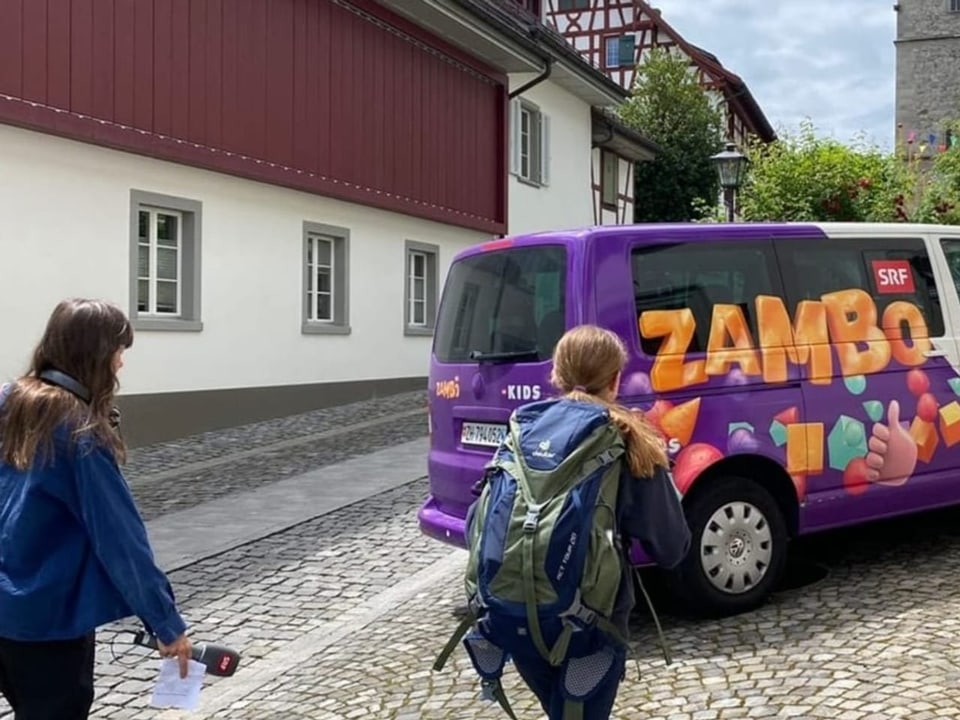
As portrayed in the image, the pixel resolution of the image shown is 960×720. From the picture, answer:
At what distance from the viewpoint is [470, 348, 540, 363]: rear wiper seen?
18.1 feet

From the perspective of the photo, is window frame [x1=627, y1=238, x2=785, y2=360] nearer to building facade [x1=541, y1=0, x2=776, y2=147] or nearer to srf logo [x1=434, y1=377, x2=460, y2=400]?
srf logo [x1=434, y1=377, x2=460, y2=400]

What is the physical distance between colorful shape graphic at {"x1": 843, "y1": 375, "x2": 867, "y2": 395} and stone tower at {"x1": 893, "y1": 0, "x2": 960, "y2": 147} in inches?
2062

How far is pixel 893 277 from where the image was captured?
6277mm

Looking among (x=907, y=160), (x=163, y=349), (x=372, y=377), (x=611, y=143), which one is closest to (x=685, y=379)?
(x=163, y=349)

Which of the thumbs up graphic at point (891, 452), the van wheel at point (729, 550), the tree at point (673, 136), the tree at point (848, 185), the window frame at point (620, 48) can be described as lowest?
the van wheel at point (729, 550)

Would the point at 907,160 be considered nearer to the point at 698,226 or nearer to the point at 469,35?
the point at 469,35

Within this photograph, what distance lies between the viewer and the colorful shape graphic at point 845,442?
19.4 ft

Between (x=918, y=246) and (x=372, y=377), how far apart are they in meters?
11.3

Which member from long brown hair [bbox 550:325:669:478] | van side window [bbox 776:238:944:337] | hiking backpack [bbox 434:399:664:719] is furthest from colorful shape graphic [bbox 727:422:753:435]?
hiking backpack [bbox 434:399:664:719]

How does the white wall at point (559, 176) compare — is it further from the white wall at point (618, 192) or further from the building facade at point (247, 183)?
the building facade at point (247, 183)

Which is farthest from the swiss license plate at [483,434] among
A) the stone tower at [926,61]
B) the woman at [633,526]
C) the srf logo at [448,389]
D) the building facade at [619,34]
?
the stone tower at [926,61]

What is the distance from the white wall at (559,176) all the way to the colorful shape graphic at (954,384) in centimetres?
1533

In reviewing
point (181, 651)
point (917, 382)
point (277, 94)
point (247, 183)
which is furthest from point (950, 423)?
point (277, 94)

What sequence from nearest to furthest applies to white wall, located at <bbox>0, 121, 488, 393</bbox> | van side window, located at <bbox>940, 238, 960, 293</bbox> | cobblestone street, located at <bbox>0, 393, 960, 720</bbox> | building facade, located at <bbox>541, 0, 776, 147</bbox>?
cobblestone street, located at <bbox>0, 393, 960, 720</bbox>
van side window, located at <bbox>940, 238, 960, 293</bbox>
white wall, located at <bbox>0, 121, 488, 393</bbox>
building facade, located at <bbox>541, 0, 776, 147</bbox>
